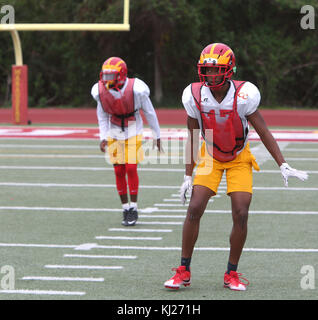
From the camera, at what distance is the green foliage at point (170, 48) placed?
2758 centimetres

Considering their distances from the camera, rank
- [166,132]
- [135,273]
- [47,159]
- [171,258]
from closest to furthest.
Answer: [135,273] < [171,258] < [47,159] < [166,132]

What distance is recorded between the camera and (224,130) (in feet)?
19.0

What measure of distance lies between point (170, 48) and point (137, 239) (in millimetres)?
21248

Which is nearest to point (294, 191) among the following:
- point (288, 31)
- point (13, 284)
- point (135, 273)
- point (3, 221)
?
point (3, 221)

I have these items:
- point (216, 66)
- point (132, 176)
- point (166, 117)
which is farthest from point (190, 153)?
point (166, 117)

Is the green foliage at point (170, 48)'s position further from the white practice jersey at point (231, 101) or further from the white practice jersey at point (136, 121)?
the white practice jersey at point (231, 101)

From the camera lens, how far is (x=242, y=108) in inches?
225

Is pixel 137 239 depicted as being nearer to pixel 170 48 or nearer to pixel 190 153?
pixel 190 153

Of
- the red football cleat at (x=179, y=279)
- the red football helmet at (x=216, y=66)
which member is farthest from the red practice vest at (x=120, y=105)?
the red football cleat at (x=179, y=279)

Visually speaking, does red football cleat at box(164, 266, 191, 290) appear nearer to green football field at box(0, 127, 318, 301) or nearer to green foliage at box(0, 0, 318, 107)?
green football field at box(0, 127, 318, 301)

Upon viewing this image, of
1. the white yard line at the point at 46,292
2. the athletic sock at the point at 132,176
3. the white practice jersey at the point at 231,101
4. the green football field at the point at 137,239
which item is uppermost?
the white practice jersey at the point at 231,101

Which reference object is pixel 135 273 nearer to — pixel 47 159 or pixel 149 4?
pixel 47 159

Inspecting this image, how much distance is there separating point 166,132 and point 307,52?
11.2m

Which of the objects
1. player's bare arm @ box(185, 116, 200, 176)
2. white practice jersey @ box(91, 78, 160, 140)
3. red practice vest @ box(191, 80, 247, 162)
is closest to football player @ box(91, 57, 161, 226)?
white practice jersey @ box(91, 78, 160, 140)
